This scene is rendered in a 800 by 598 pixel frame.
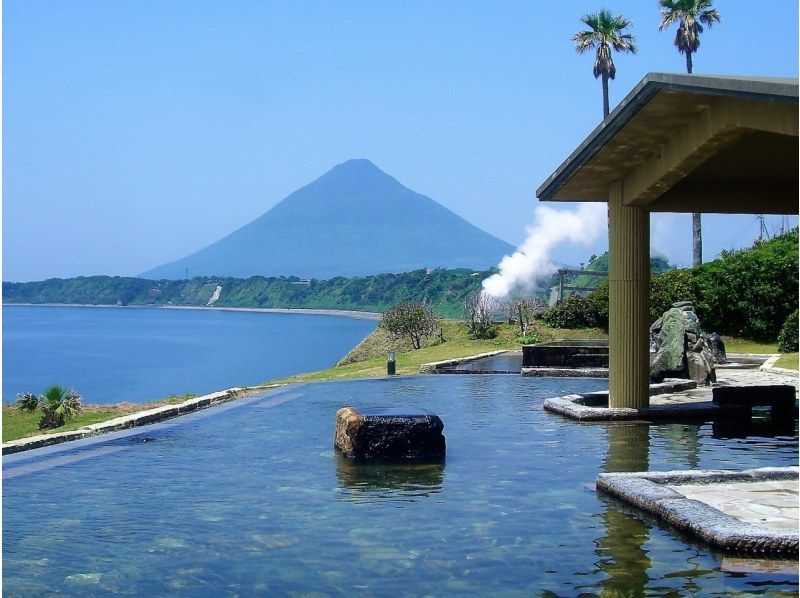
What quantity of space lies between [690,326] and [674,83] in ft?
32.6

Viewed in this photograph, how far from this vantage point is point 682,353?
1980cm

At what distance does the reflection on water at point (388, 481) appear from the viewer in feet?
33.2

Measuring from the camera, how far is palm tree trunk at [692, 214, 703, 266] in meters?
58.9

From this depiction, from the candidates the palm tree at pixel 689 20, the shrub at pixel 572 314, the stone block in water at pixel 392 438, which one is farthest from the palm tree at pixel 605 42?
the stone block in water at pixel 392 438

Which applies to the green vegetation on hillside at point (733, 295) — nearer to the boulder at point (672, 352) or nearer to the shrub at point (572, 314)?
the shrub at point (572, 314)

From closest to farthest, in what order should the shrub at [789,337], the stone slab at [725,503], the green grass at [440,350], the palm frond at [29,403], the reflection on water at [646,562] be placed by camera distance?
the reflection on water at [646,562] → the stone slab at [725,503] → the green grass at [440,350] → the shrub at [789,337] → the palm frond at [29,403]

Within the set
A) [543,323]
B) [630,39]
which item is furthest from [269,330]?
[543,323]

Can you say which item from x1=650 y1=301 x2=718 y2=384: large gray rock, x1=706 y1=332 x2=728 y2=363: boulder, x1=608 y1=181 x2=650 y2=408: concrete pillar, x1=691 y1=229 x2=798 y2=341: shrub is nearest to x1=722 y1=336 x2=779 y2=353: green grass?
x1=691 y1=229 x2=798 y2=341: shrub

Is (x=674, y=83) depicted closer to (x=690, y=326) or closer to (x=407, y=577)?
(x=407, y=577)

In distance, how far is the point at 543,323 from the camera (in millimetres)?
41062

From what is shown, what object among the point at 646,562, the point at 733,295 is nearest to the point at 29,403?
the point at 733,295

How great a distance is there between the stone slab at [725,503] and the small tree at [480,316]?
30582mm

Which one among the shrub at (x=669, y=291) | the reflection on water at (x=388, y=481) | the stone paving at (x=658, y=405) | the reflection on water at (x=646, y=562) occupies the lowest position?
the reflection on water at (x=646, y=562)

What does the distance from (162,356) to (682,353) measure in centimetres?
10094
